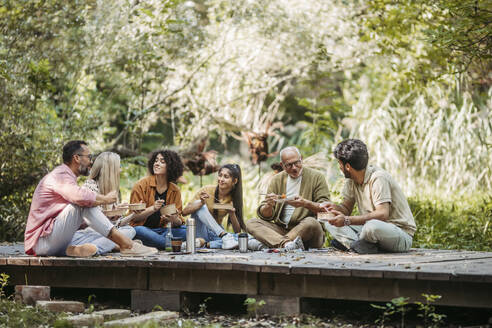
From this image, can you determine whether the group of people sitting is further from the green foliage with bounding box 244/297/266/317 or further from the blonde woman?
the green foliage with bounding box 244/297/266/317

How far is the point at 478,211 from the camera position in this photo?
8.80 m

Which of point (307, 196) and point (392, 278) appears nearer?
point (392, 278)

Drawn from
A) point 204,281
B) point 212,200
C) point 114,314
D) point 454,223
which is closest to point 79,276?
point 114,314

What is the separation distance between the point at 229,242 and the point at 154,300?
1.43m

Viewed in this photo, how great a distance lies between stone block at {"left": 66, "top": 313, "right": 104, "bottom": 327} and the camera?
4336 millimetres

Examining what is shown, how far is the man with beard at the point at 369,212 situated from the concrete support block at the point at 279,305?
1.12 meters

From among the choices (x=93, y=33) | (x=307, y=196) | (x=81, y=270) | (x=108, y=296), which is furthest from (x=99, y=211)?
(x=93, y=33)

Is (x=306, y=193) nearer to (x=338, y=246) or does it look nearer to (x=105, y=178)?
(x=338, y=246)

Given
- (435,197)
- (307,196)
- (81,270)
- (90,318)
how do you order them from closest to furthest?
(90,318) → (81,270) → (307,196) → (435,197)

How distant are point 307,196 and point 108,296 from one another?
86.7 inches

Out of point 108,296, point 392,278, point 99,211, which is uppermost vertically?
point 99,211

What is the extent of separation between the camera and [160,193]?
6.64 metres

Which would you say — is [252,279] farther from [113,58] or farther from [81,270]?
[113,58]

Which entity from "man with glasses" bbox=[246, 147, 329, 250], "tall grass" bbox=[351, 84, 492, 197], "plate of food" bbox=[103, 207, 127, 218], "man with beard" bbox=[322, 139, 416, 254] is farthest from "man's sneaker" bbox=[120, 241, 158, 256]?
"tall grass" bbox=[351, 84, 492, 197]
